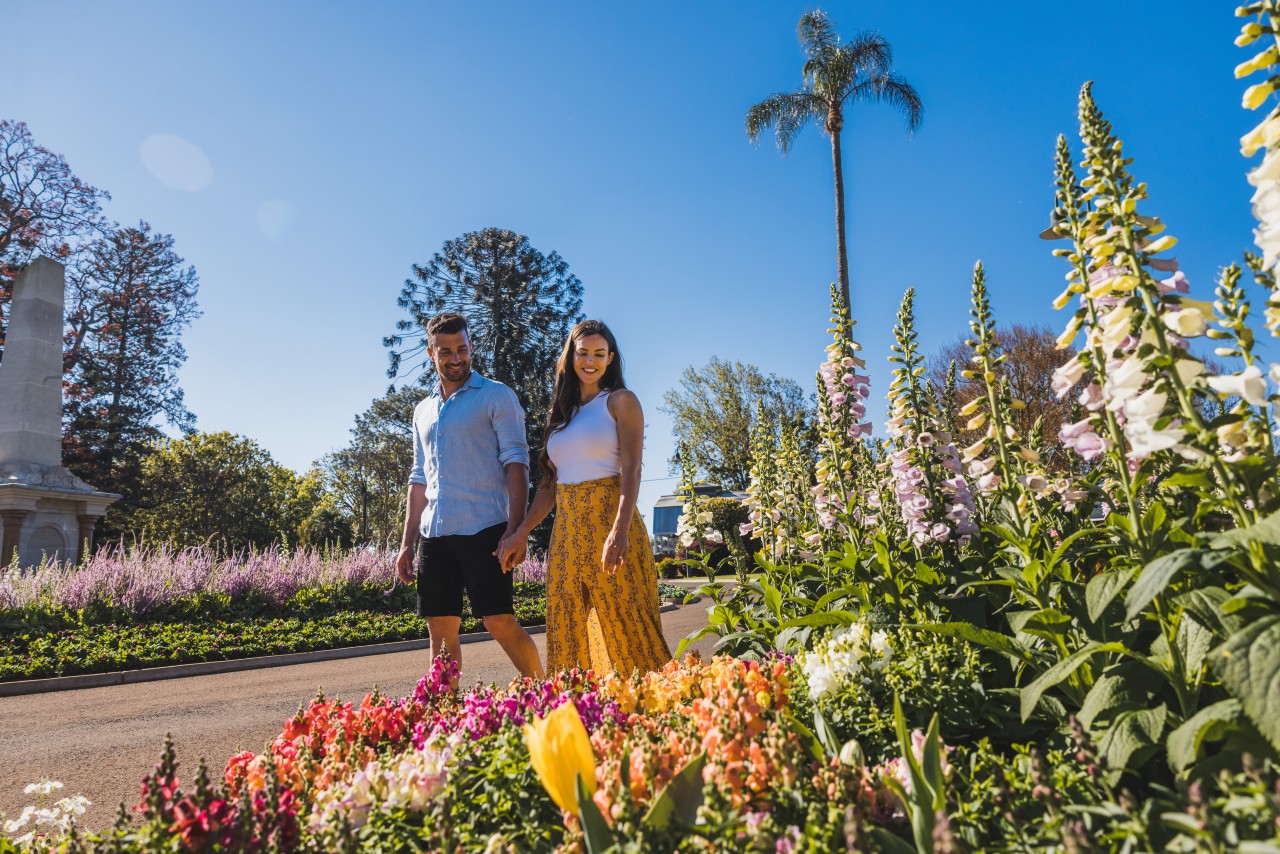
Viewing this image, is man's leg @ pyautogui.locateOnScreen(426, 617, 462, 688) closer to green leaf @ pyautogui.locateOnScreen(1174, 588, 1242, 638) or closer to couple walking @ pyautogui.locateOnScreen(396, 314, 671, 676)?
couple walking @ pyautogui.locateOnScreen(396, 314, 671, 676)

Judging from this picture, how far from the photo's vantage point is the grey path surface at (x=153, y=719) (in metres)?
3.93

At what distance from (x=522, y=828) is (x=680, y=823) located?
44 centimetres

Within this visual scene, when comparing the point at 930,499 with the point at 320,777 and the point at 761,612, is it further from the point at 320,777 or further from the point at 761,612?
the point at 320,777

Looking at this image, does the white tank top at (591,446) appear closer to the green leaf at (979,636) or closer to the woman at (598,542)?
the woman at (598,542)

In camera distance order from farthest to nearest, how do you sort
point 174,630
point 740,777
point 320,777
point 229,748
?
1. point 174,630
2. point 229,748
3. point 320,777
4. point 740,777

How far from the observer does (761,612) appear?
401 centimetres

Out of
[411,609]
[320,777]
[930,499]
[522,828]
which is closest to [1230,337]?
[930,499]

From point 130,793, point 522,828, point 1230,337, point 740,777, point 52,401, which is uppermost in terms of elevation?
point 52,401

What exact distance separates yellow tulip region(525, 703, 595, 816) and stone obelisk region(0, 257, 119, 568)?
14.3 m

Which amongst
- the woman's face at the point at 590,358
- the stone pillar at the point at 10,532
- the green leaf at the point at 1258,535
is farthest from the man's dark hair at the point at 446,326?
the stone pillar at the point at 10,532

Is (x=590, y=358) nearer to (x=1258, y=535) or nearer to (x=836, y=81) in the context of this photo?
(x=1258, y=535)

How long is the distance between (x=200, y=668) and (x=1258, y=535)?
894 cm

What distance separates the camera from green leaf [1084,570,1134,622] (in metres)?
1.58

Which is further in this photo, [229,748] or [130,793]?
[229,748]
